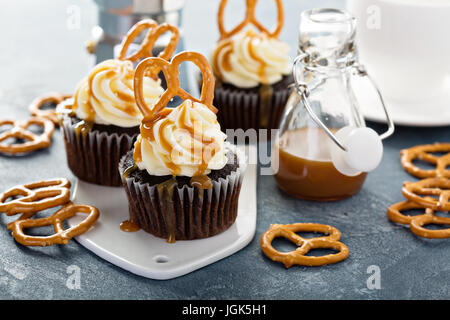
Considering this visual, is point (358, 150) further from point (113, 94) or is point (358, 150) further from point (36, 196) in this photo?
point (36, 196)

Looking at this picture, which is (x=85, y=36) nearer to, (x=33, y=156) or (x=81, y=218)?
(x=33, y=156)

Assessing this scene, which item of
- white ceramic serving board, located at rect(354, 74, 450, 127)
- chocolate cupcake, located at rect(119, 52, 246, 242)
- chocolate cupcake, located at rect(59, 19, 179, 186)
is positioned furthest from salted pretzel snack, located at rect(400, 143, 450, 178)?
chocolate cupcake, located at rect(59, 19, 179, 186)

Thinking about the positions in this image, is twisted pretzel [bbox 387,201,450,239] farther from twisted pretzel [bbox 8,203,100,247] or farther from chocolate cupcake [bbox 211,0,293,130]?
twisted pretzel [bbox 8,203,100,247]

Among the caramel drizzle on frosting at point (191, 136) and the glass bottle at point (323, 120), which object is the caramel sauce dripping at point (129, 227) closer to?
the caramel drizzle on frosting at point (191, 136)

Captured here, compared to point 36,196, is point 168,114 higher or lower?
higher

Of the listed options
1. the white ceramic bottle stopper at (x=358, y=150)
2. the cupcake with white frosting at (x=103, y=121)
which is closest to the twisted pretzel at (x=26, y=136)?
the cupcake with white frosting at (x=103, y=121)

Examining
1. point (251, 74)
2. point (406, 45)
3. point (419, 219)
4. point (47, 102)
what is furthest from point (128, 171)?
point (406, 45)
